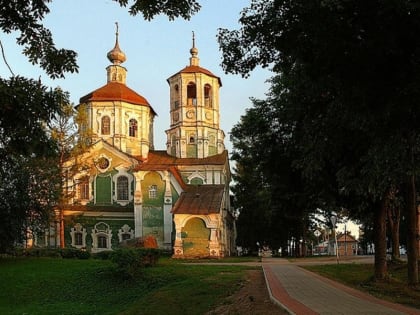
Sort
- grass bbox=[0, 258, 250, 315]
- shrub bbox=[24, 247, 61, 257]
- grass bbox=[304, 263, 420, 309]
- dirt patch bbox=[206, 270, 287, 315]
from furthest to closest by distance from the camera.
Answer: shrub bbox=[24, 247, 61, 257] → grass bbox=[0, 258, 250, 315] → grass bbox=[304, 263, 420, 309] → dirt patch bbox=[206, 270, 287, 315]

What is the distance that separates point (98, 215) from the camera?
51438mm

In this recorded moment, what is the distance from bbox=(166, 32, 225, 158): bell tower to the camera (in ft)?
180

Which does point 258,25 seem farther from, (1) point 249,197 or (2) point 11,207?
(1) point 249,197

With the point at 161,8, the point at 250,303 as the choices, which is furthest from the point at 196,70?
the point at 161,8

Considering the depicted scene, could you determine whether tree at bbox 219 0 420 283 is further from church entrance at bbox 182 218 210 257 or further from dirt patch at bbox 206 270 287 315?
church entrance at bbox 182 218 210 257

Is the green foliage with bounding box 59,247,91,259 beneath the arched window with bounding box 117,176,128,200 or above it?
beneath

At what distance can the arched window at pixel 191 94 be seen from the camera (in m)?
55.4

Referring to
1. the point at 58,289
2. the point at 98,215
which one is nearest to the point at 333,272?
the point at 58,289

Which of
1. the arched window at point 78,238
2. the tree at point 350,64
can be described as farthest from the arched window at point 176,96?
the tree at point 350,64

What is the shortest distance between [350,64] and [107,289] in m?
17.2

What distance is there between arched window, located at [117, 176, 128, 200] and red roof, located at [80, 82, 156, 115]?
769cm

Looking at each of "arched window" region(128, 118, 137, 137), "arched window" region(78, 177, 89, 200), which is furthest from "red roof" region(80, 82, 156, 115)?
"arched window" region(78, 177, 89, 200)

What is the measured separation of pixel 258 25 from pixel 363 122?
273 cm

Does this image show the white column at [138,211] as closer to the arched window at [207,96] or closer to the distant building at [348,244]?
the arched window at [207,96]
